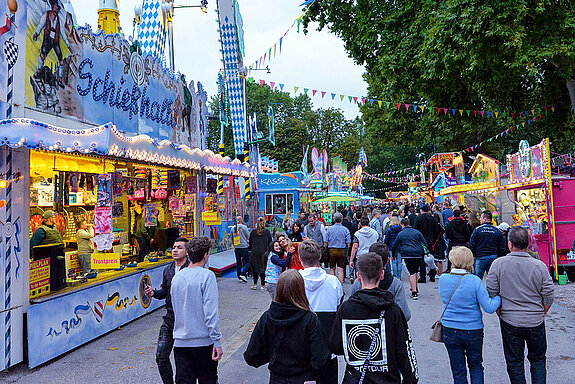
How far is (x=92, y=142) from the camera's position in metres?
6.31

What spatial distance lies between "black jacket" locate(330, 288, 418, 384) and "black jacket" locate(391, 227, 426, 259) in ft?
20.8

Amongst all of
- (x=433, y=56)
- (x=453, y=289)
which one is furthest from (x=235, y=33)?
(x=453, y=289)

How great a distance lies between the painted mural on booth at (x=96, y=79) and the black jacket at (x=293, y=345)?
5.12 metres

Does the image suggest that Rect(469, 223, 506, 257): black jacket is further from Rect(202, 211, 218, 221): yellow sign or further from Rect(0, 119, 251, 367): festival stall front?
Rect(202, 211, 218, 221): yellow sign

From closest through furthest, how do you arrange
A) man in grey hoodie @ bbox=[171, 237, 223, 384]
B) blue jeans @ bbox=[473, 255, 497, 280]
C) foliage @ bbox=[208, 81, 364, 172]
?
man in grey hoodie @ bbox=[171, 237, 223, 384], blue jeans @ bbox=[473, 255, 497, 280], foliage @ bbox=[208, 81, 364, 172]

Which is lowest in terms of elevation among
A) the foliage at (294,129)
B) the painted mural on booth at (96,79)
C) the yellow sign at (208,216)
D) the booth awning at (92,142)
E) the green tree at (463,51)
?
the yellow sign at (208,216)

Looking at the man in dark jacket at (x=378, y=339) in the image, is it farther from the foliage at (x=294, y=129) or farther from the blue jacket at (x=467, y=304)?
the foliage at (x=294, y=129)

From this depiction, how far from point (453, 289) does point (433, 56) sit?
357 inches

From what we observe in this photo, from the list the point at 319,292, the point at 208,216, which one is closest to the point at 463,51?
the point at 208,216

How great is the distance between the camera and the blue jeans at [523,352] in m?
4.08

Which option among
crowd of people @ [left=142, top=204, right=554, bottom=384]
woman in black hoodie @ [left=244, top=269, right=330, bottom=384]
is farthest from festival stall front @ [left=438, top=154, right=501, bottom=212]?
woman in black hoodie @ [left=244, top=269, right=330, bottom=384]

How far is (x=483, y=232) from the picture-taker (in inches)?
332

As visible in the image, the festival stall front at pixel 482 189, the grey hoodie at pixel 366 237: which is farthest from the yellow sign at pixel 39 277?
the festival stall front at pixel 482 189

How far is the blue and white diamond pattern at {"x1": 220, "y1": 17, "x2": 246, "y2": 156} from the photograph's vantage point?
16.6 metres
